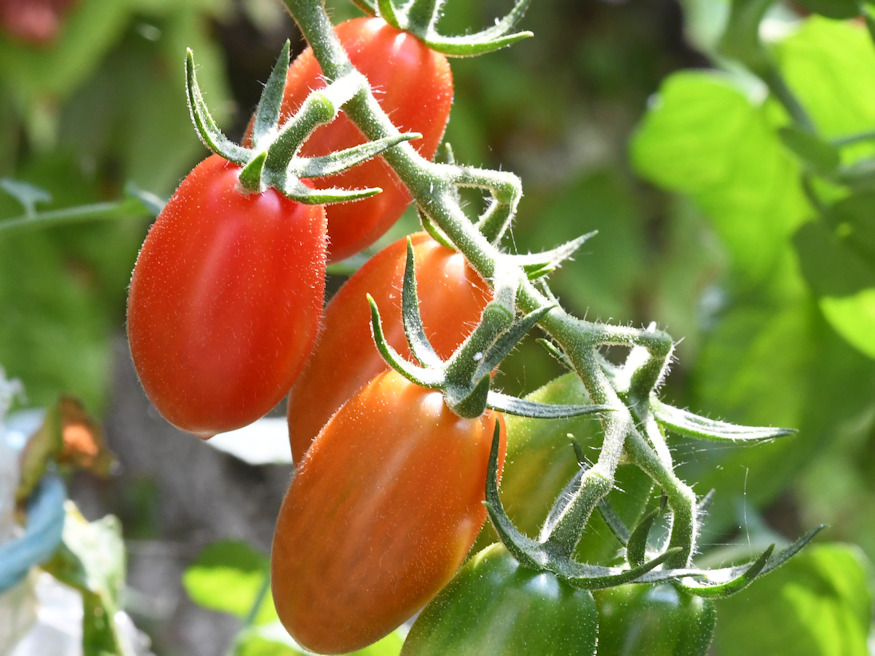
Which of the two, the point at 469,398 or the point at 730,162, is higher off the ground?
the point at 469,398

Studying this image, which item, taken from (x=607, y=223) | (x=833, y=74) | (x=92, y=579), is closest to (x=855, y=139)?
(x=833, y=74)

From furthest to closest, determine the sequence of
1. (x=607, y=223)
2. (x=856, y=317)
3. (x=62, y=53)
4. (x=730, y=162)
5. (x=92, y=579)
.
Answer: (x=607, y=223) < (x=62, y=53) < (x=730, y=162) < (x=856, y=317) < (x=92, y=579)

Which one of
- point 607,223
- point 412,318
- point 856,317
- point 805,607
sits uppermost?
point 412,318

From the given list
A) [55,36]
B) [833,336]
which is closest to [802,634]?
[833,336]

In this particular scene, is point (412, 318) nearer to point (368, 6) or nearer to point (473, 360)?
point (473, 360)

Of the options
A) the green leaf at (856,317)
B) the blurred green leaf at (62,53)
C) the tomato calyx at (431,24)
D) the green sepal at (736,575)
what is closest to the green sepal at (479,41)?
the tomato calyx at (431,24)

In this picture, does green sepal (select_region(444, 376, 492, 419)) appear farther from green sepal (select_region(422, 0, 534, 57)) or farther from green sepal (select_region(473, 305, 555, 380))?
green sepal (select_region(422, 0, 534, 57))

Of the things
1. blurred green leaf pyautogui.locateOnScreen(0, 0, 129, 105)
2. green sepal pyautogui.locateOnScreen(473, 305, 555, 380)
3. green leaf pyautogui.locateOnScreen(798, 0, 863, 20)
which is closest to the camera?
green sepal pyautogui.locateOnScreen(473, 305, 555, 380)

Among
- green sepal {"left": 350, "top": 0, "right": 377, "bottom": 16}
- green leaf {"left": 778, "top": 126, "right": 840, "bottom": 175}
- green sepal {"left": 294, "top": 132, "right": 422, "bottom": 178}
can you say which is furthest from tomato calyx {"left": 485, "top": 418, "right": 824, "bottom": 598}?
green leaf {"left": 778, "top": 126, "right": 840, "bottom": 175}
